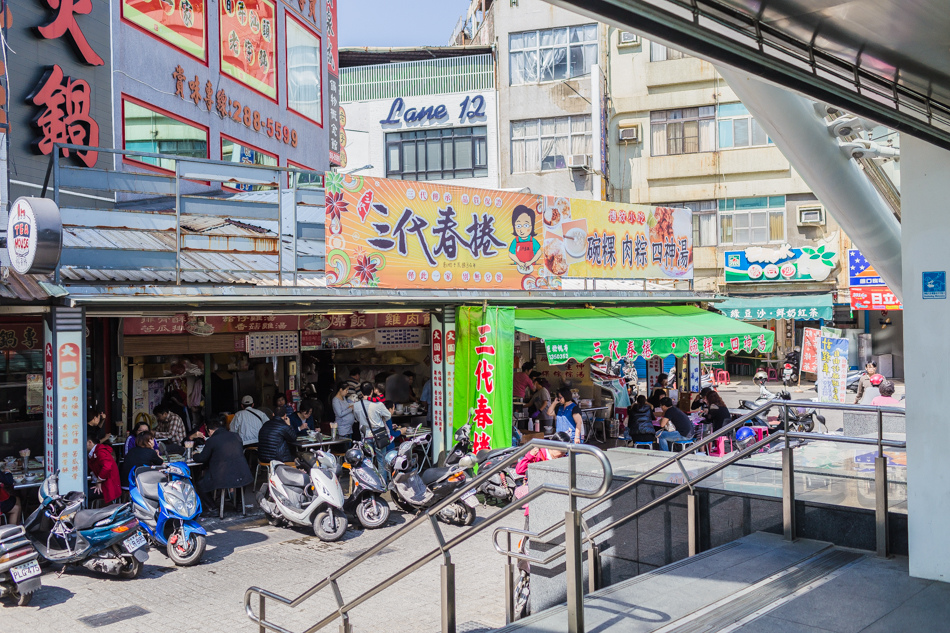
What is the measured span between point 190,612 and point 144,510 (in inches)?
74.9

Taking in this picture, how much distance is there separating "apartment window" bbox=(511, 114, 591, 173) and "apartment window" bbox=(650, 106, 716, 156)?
10.4ft

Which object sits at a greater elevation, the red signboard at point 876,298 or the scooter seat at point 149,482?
the red signboard at point 876,298

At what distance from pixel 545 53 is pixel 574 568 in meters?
29.9

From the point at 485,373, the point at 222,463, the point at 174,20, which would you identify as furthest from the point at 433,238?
the point at 174,20

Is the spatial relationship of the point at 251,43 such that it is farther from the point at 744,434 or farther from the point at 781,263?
the point at 781,263

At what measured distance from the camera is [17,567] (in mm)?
8211

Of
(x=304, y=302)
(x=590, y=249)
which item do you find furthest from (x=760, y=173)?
(x=304, y=302)

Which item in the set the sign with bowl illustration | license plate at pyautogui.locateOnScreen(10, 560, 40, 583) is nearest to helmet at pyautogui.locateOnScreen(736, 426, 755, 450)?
license plate at pyautogui.locateOnScreen(10, 560, 40, 583)

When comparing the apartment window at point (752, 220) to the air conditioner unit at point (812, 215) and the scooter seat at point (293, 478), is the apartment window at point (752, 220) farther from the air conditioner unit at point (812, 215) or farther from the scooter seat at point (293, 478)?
the scooter seat at point (293, 478)

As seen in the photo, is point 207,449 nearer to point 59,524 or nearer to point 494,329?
point 59,524

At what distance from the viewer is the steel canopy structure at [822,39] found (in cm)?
376

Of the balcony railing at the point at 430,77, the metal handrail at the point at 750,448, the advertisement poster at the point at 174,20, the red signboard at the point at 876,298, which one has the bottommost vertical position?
the metal handrail at the point at 750,448

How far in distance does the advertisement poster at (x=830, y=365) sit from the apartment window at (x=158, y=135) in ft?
39.6

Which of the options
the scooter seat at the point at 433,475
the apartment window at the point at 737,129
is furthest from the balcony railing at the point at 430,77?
the scooter seat at the point at 433,475
